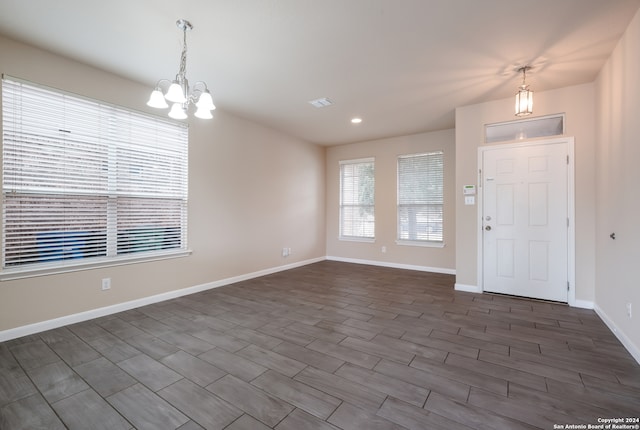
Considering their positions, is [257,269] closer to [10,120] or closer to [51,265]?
[51,265]

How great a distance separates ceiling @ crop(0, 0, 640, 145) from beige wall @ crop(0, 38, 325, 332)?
0.26m

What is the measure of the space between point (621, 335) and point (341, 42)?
144 inches

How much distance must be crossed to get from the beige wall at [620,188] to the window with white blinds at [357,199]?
3682 millimetres

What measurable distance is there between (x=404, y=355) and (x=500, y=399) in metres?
0.71

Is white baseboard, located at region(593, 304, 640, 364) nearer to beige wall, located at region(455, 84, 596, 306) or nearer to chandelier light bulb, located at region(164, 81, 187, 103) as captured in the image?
beige wall, located at region(455, 84, 596, 306)

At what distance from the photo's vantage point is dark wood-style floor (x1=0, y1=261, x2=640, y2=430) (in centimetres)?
166

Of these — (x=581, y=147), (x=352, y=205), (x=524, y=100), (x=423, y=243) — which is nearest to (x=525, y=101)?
(x=524, y=100)

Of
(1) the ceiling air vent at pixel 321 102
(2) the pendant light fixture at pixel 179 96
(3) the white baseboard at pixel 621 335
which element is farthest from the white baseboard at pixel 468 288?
(2) the pendant light fixture at pixel 179 96

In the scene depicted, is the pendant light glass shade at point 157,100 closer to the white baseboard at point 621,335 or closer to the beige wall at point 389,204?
the white baseboard at point 621,335

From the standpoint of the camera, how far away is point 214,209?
4395mm

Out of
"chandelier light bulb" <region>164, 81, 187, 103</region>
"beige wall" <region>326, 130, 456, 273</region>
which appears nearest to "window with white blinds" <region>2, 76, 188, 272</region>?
"chandelier light bulb" <region>164, 81, 187, 103</region>

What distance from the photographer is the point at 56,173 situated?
290cm

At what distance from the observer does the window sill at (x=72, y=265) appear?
8.70ft

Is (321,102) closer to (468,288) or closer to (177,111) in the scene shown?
(177,111)
